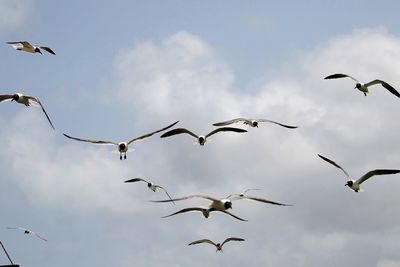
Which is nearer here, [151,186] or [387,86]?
[387,86]

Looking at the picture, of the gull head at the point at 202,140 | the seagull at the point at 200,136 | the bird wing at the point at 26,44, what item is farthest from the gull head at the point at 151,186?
the bird wing at the point at 26,44

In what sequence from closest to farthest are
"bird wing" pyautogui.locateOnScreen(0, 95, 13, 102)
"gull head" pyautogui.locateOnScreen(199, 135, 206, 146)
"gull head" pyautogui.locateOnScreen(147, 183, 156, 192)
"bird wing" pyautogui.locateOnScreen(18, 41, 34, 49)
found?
1. "bird wing" pyautogui.locateOnScreen(0, 95, 13, 102)
2. "bird wing" pyautogui.locateOnScreen(18, 41, 34, 49)
3. "gull head" pyautogui.locateOnScreen(199, 135, 206, 146)
4. "gull head" pyautogui.locateOnScreen(147, 183, 156, 192)

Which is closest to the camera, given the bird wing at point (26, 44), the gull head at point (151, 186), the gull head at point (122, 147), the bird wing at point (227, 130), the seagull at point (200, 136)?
the seagull at point (200, 136)

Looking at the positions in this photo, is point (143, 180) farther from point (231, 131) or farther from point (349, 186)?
point (349, 186)

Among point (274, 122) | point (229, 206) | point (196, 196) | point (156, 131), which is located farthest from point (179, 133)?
point (196, 196)

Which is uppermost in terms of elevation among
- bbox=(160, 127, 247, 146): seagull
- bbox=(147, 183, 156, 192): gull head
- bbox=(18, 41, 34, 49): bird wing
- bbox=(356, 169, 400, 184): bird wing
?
bbox=(18, 41, 34, 49): bird wing

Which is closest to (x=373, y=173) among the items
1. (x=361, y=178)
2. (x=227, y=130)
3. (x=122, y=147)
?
(x=361, y=178)

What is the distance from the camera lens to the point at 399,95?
42.0 meters

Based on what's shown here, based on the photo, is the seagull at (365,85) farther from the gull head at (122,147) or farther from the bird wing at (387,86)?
the gull head at (122,147)

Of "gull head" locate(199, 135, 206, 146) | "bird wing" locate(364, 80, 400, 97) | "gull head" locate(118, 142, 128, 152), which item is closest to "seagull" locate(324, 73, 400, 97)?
"bird wing" locate(364, 80, 400, 97)

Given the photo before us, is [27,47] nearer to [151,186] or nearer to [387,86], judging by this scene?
[151,186]

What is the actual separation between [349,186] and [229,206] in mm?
12311

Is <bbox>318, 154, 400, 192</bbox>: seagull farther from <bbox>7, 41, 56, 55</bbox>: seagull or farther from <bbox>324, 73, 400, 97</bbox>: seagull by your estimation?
<bbox>7, 41, 56, 55</bbox>: seagull

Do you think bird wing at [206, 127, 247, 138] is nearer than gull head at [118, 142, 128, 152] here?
Yes
